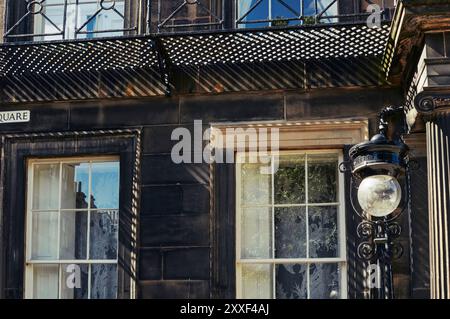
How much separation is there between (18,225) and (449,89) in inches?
212

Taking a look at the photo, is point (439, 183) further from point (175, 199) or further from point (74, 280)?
point (74, 280)

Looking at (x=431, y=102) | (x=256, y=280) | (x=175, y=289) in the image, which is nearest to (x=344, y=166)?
(x=431, y=102)

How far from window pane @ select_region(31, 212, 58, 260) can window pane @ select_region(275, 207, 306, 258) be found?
274cm

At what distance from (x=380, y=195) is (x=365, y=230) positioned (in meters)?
1.53

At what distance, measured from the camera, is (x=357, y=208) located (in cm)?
1054

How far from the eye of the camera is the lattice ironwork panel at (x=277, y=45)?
33.2ft

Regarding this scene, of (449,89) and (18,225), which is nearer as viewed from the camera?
(449,89)

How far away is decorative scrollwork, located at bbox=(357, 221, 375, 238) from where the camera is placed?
31.6 ft

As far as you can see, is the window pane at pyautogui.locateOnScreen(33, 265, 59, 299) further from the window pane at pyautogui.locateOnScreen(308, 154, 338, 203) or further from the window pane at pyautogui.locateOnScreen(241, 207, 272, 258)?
the window pane at pyautogui.locateOnScreen(308, 154, 338, 203)

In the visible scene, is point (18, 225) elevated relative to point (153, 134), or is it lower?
lower

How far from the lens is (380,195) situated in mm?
8422
